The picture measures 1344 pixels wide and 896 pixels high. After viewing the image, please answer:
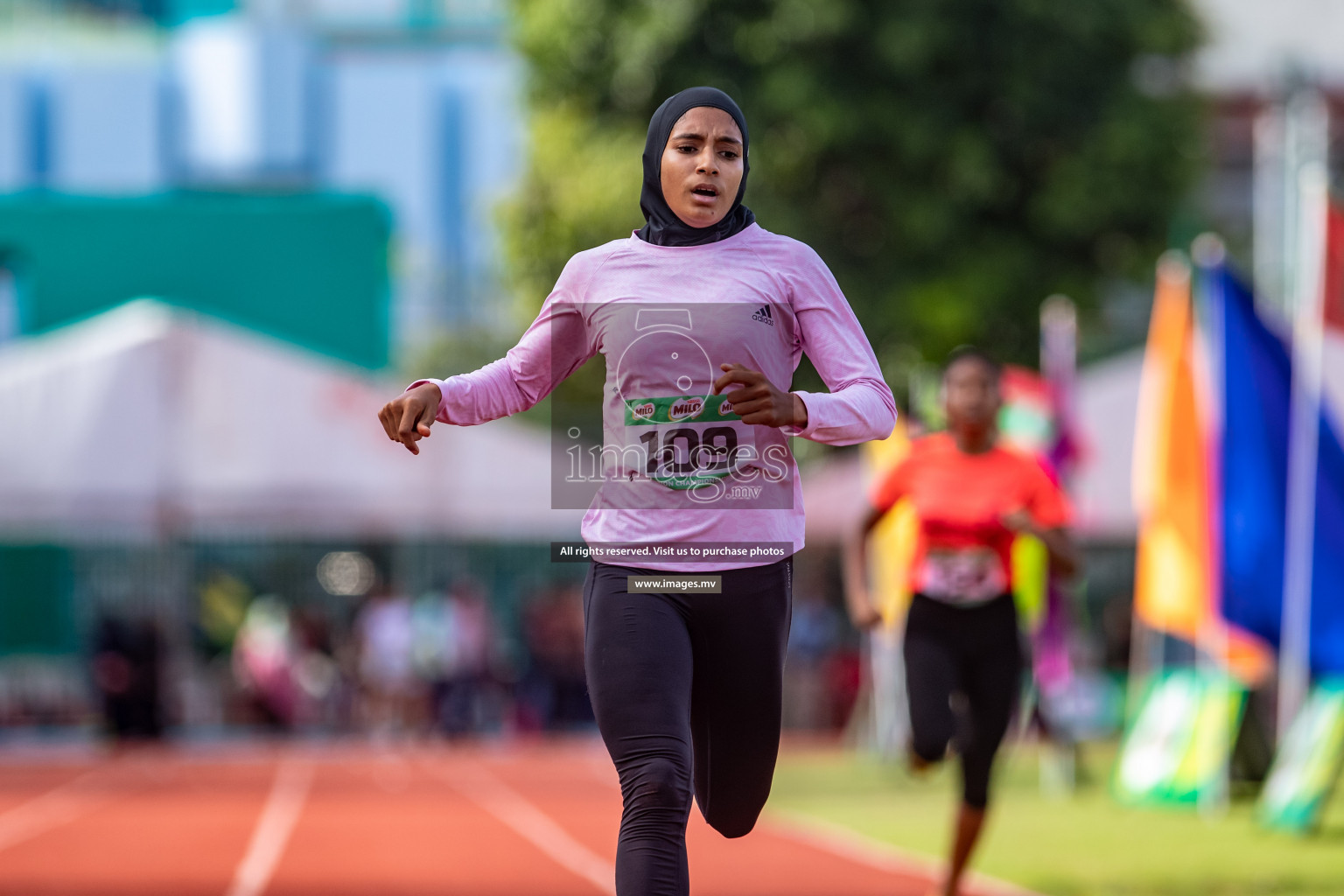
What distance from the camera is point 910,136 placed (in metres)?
20.7

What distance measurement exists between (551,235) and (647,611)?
17724 millimetres

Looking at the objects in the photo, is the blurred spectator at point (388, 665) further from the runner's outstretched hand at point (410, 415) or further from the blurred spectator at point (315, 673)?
the runner's outstretched hand at point (410, 415)

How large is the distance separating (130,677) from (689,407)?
18058mm

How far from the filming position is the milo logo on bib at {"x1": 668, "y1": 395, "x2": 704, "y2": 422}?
422cm

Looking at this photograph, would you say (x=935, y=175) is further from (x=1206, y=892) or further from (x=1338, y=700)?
(x=1206, y=892)

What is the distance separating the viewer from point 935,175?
2127 centimetres

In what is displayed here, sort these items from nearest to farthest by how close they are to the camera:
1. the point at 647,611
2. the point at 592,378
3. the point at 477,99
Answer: the point at 647,611 < the point at 592,378 < the point at 477,99

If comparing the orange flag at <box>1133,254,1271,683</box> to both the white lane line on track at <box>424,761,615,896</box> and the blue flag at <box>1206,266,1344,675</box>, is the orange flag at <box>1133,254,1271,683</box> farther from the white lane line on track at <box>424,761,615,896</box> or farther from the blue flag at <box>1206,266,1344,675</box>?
the white lane line on track at <box>424,761,615,896</box>

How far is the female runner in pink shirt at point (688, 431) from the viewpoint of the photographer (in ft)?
13.7

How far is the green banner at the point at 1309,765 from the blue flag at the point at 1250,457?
850 millimetres

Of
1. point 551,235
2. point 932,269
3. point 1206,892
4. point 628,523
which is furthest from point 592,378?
point 628,523

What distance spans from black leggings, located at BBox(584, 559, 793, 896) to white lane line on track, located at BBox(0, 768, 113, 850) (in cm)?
852

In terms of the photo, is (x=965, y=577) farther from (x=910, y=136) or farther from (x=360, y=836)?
(x=910, y=136)

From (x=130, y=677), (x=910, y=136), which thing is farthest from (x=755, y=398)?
(x=130, y=677)
